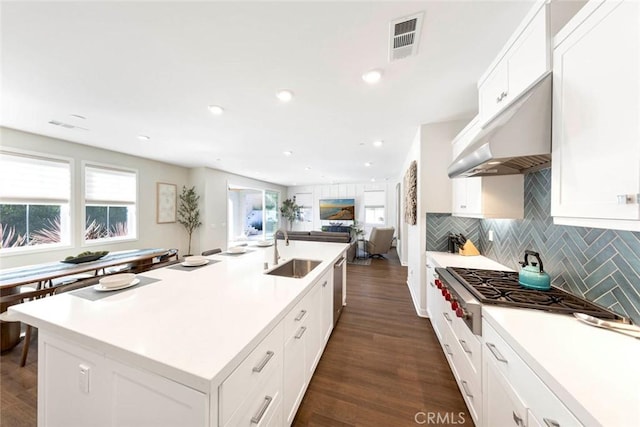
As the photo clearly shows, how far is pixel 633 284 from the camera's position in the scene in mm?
995

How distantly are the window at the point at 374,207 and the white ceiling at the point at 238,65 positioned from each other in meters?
4.94

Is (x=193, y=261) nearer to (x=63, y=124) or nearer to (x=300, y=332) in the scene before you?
(x=300, y=332)

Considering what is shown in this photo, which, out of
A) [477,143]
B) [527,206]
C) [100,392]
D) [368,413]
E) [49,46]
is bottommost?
[368,413]

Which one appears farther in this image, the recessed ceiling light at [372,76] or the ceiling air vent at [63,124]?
the ceiling air vent at [63,124]

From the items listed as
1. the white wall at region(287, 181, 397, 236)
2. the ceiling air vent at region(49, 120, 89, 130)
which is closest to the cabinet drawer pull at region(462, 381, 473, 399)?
the ceiling air vent at region(49, 120, 89, 130)

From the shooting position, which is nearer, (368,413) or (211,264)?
(368,413)

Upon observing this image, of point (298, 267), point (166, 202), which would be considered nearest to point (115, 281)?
point (298, 267)

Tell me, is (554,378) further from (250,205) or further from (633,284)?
(250,205)

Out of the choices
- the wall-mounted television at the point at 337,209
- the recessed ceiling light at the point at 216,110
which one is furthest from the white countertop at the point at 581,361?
the wall-mounted television at the point at 337,209

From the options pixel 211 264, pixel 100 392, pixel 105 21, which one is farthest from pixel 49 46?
pixel 100 392

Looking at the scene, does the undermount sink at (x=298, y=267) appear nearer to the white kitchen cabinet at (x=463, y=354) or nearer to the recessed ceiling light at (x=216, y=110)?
the white kitchen cabinet at (x=463, y=354)

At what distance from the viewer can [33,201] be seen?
10.4 ft

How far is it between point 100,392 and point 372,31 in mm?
2377

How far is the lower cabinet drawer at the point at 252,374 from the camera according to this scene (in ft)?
2.43
